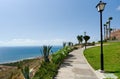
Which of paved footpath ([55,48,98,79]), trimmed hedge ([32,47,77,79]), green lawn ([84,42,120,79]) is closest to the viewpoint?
trimmed hedge ([32,47,77,79])

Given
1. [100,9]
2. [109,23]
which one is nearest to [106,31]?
[109,23]

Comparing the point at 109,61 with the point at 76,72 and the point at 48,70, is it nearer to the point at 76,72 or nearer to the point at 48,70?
the point at 76,72

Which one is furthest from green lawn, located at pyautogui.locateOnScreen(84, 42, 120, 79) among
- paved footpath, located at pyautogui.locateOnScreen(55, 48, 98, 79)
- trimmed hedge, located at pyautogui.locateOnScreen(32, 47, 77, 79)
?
trimmed hedge, located at pyautogui.locateOnScreen(32, 47, 77, 79)

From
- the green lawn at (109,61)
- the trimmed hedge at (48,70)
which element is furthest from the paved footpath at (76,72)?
the green lawn at (109,61)

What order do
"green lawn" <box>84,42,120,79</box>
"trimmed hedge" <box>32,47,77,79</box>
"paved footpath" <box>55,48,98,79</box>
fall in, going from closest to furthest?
"trimmed hedge" <box>32,47,77,79</box>, "paved footpath" <box>55,48,98,79</box>, "green lawn" <box>84,42,120,79</box>

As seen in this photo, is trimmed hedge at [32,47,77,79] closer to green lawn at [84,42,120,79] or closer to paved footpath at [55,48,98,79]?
paved footpath at [55,48,98,79]

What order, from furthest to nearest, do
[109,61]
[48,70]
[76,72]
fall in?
[109,61]
[76,72]
[48,70]

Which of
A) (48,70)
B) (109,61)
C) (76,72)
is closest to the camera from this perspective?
(48,70)

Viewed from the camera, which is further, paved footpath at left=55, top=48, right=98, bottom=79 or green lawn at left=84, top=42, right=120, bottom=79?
green lawn at left=84, top=42, right=120, bottom=79

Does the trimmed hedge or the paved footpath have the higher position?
the trimmed hedge

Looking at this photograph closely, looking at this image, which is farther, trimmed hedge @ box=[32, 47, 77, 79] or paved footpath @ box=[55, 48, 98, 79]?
paved footpath @ box=[55, 48, 98, 79]

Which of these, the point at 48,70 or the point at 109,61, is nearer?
the point at 48,70

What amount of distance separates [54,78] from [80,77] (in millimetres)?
1738

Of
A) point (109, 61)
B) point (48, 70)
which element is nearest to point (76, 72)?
point (48, 70)
